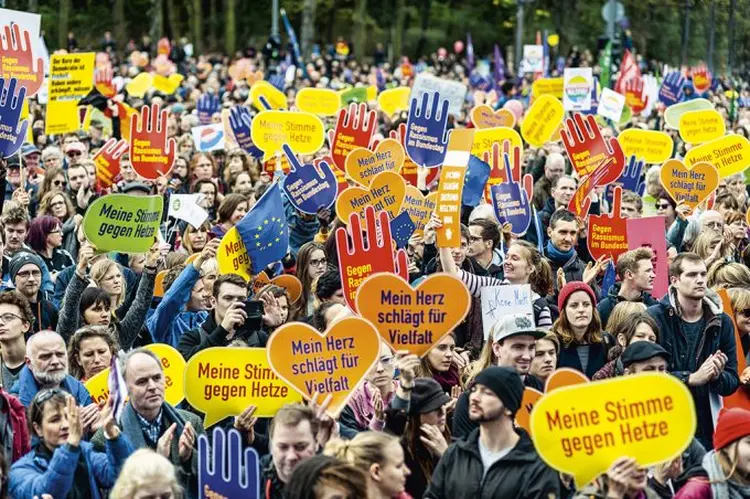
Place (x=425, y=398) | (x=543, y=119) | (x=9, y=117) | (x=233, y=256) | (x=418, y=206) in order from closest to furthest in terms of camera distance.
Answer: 1. (x=425, y=398)
2. (x=233, y=256)
3. (x=418, y=206)
4. (x=9, y=117)
5. (x=543, y=119)

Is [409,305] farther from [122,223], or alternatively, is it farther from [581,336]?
[122,223]

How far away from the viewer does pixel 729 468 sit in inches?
243

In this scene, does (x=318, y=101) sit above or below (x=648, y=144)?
below

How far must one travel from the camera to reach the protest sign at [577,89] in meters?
19.0

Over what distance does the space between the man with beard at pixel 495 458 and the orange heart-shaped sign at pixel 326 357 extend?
0.85m

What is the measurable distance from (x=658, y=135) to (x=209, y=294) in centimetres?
700

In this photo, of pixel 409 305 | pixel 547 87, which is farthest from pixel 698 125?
pixel 409 305

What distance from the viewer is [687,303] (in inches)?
345

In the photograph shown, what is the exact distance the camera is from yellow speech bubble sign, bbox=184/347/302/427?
726cm

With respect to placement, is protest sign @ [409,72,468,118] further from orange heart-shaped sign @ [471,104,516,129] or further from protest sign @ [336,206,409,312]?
protest sign @ [336,206,409,312]

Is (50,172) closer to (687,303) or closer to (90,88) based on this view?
(90,88)

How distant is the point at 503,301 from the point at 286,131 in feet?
19.2

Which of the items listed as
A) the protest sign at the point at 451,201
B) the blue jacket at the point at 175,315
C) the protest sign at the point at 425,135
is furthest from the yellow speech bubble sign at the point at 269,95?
the blue jacket at the point at 175,315

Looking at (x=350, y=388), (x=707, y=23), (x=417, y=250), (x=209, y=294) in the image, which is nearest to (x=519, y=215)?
(x=417, y=250)
